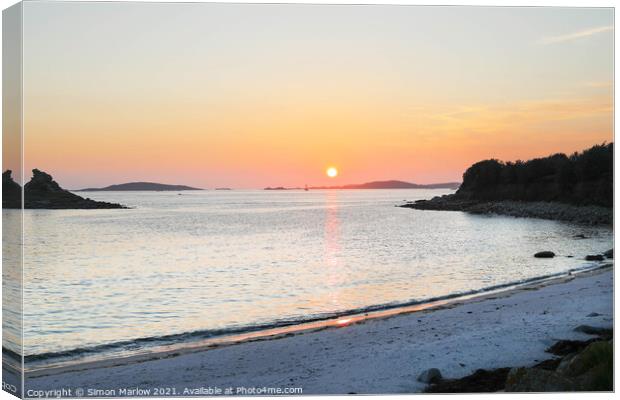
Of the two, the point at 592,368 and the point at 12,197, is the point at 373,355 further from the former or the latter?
the point at 12,197

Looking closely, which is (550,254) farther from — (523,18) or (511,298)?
(523,18)

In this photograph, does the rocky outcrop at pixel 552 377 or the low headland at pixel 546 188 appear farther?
the low headland at pixel 546 188

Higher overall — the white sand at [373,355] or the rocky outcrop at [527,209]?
the rocky outcrop at [527,209]

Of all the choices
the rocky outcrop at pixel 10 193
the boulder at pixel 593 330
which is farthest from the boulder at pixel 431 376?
the rocky outcrop at pixel 10 193

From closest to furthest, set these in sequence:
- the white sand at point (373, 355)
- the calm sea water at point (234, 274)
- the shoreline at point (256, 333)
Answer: the white sand at point (373, 355) → the shoreline at point (256, 333) → the calm sea water at point (234, 274)

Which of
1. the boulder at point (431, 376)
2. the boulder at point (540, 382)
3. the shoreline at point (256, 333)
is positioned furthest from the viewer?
the shoreline at point (256, 333)

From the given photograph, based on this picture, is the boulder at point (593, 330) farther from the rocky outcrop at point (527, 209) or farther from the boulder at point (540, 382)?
the rocky outcrop at point (527, 209)

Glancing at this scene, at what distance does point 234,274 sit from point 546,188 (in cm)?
2578

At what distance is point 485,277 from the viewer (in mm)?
21344

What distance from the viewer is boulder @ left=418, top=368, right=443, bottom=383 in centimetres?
833

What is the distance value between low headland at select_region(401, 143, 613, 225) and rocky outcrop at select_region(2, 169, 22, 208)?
27.9 feet

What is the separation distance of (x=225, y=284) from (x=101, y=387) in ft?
41.5

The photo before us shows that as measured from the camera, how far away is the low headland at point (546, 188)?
1551 centimetres

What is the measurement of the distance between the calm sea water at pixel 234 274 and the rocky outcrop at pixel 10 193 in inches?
5.9
